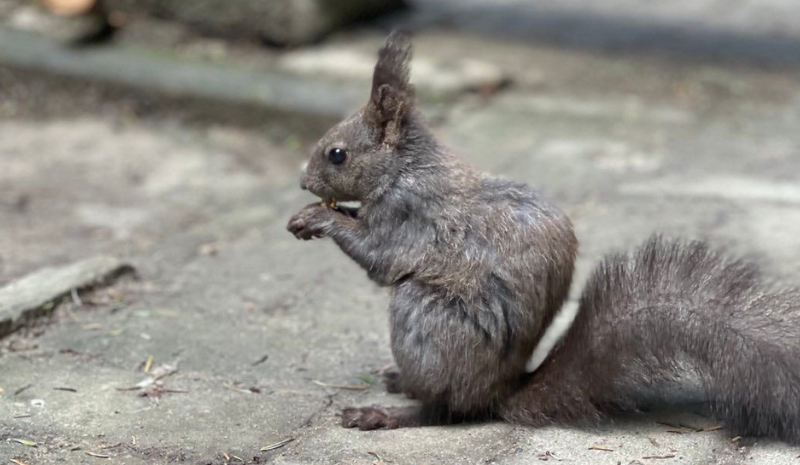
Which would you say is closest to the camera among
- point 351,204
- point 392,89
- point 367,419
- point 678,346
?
point 678,346

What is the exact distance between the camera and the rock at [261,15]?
8.69 m

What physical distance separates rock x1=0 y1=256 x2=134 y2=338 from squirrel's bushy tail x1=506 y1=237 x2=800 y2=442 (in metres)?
2.25

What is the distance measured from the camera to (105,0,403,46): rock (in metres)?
8.69

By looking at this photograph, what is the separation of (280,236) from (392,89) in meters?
2.31

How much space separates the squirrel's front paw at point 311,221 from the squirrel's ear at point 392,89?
0.36 meters

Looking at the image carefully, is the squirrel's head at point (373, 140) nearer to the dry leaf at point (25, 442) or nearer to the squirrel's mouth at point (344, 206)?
the squirrel's mouth at point (344, 206)

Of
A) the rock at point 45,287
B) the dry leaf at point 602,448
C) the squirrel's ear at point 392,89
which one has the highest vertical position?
the squirrel's ear at point 392,89

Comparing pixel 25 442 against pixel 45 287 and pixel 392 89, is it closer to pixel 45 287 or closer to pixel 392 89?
pixel 45 287

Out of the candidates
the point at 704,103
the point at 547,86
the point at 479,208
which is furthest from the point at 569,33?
the point at 479,208

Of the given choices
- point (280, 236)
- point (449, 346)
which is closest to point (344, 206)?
point (449, 346)

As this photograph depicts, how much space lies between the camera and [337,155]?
156 inches

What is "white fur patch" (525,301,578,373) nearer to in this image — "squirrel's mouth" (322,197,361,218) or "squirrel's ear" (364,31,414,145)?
"squirrel's mouth" (322,197,361,218)

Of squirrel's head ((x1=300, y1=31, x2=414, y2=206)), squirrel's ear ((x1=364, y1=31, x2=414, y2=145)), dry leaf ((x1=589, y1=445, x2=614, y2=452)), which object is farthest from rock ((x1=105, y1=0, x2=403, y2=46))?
dry leaf ((x1=589, y1=445, x2=614, y2=452))

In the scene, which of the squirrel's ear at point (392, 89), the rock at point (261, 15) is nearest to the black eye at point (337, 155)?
the squirrel's ear at point (392, 89)
